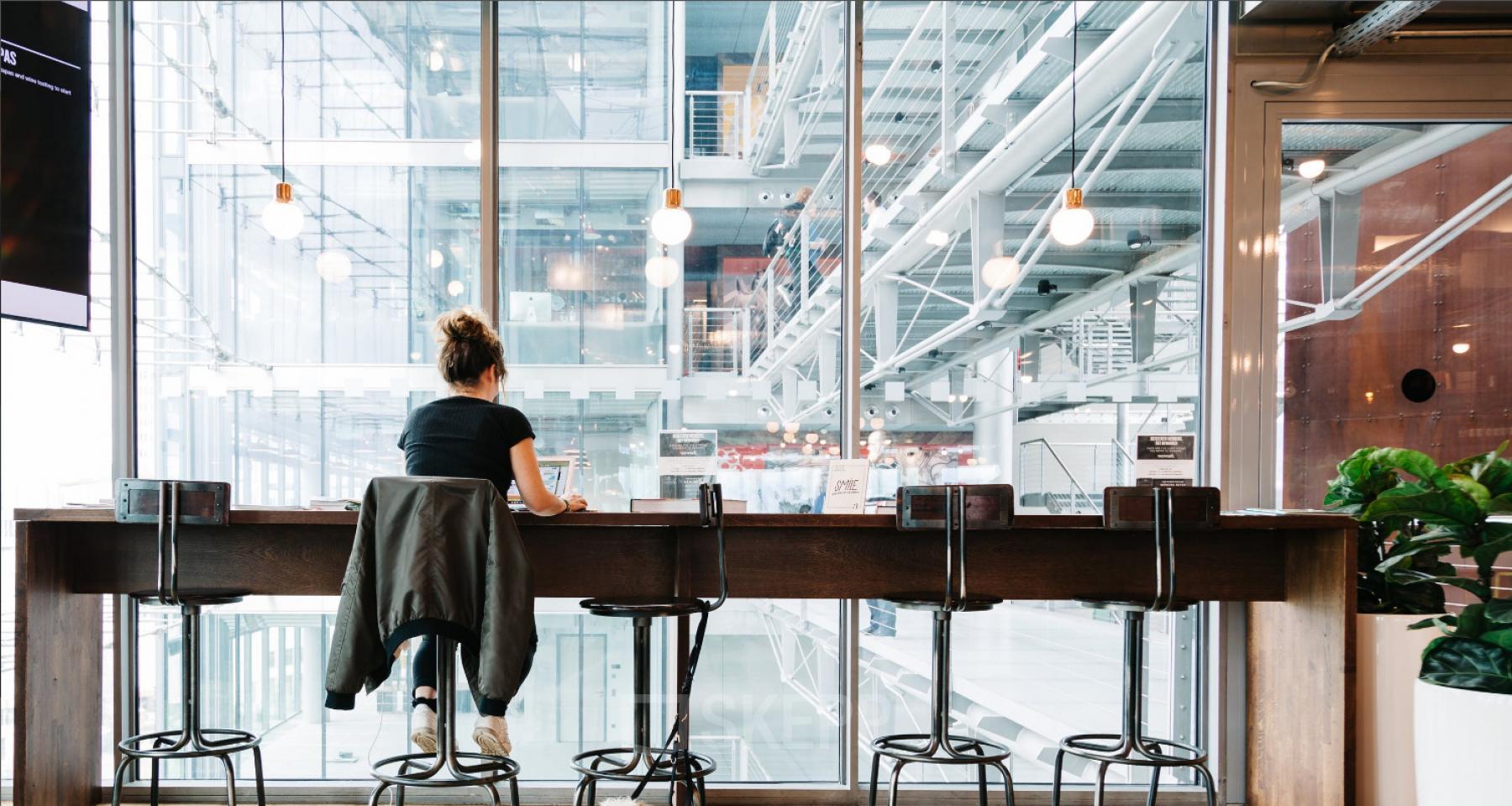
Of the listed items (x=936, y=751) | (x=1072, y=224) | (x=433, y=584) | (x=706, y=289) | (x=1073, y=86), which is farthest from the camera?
(x=706, y=289)

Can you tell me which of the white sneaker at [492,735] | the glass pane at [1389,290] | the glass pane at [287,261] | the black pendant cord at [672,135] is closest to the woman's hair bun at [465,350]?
the glass pane at [287,261]

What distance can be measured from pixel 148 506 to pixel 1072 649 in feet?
9.67

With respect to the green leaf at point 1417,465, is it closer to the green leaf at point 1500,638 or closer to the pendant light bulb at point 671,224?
the green leaf at point 1500,638

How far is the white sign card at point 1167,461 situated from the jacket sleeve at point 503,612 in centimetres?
199

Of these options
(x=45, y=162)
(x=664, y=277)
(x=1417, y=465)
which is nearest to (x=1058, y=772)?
(x=1417, y=465)

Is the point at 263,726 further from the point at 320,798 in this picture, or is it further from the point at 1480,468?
the point at 1480,468

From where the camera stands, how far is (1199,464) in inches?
144

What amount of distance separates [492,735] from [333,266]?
6.33 feet

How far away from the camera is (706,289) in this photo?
3.74 metres

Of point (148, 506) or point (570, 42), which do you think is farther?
point (570, 42)

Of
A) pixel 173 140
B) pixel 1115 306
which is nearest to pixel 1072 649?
pixel 1115 306

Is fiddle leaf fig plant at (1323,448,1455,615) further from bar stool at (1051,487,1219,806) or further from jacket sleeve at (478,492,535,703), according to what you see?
jacket sleeve at (478,492,535,703)

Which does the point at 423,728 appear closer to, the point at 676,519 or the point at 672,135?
the point at 676,519

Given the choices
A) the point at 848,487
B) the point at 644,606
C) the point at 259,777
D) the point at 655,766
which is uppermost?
the point at 848,487
